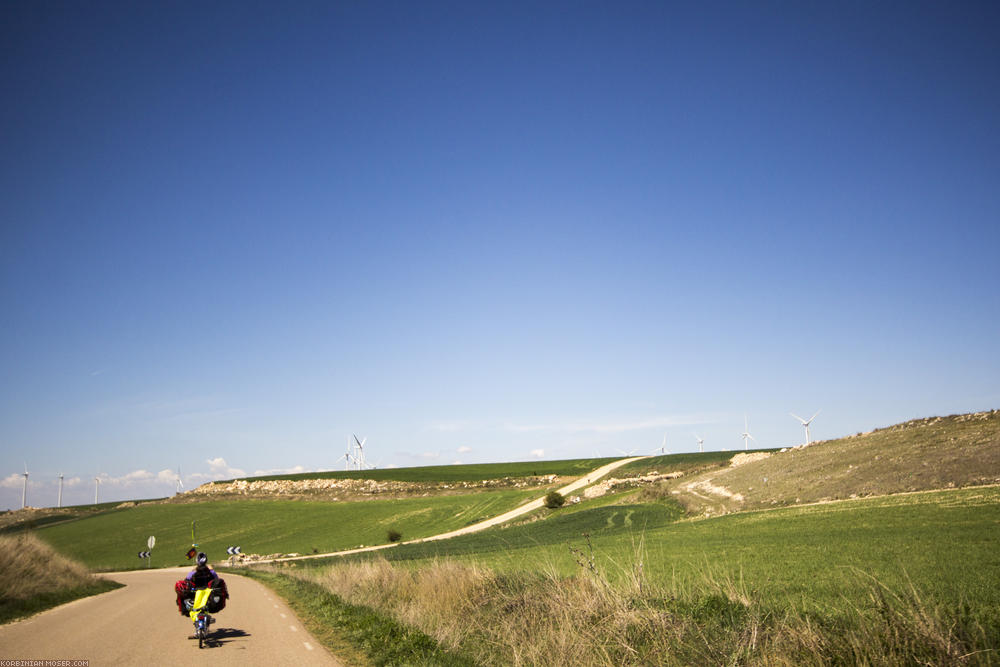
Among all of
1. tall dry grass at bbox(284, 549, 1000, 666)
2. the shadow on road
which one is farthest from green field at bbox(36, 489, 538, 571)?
tall dry grass at bbox(284, 549, 1000, 666)

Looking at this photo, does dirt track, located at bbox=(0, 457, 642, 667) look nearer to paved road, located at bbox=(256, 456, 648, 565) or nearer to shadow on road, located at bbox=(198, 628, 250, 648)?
shadow on road, located at bbox=(198, 628, 250, 648)

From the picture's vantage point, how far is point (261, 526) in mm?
87688

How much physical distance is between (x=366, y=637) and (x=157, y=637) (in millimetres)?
5645

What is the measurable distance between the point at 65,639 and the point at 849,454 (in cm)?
6080

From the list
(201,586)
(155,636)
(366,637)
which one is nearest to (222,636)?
(201,586)

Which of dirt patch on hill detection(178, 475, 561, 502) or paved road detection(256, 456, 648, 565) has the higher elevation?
dirt patch on hill detection(178, 475, 561, 502)

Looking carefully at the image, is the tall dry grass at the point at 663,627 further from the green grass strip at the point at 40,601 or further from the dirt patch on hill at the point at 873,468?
the dirt patch on hill at the point at 873,468

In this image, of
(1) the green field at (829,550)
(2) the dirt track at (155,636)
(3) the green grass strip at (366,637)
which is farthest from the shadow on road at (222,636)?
(1) the green field at (829,550)

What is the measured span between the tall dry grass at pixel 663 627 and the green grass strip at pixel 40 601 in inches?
564

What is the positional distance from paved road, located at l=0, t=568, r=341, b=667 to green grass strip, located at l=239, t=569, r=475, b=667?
48 centimetres

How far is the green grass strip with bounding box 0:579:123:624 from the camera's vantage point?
21047 millimetres

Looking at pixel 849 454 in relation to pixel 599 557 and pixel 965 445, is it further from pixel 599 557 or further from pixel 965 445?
pixel 599 557

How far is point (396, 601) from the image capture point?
17.9m

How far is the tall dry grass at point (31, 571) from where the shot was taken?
79.0 feet
